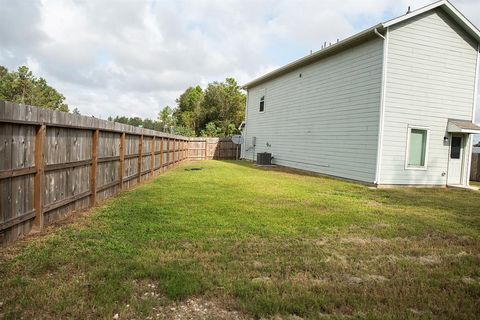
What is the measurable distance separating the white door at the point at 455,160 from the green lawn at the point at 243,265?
646 cm

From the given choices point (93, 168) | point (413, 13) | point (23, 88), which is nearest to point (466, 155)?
point (413, 13)

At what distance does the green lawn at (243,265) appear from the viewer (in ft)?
8.61

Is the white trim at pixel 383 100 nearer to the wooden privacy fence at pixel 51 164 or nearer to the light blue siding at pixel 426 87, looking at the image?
the light blue siding at pixel 426 87

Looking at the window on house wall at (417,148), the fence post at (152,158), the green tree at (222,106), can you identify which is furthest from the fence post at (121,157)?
the green tree at (222,106)

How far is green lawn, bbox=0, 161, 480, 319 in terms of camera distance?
2.62 meters

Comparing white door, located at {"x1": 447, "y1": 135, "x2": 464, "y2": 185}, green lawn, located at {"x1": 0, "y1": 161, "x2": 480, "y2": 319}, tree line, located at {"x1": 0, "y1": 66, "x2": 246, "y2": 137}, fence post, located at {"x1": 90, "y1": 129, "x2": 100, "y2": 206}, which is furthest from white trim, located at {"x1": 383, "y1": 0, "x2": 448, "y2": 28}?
tree line, located at {"x1": 0, "y1": 66, "x2": 246, "y2": 137}

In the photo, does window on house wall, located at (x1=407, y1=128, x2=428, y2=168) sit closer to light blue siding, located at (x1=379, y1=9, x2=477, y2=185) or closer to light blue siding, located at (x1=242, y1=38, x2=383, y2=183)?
light blue siding, located at (x1=379, y1=9, x2=477, y2=185)

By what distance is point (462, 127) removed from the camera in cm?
1135

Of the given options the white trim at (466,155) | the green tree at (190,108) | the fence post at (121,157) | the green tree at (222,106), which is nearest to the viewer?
the fence post at (121,157)

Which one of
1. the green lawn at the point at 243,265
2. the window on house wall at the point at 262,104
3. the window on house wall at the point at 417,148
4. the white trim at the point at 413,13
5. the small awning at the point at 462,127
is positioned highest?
the white trim at the point at 413,13

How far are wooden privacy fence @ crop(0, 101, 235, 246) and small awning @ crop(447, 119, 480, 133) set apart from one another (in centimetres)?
1045

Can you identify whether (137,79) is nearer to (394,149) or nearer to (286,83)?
(286,83)

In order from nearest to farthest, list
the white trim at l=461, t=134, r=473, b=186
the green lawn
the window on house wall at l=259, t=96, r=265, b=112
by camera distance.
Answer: the green lawn
the white trim at l=461, t=134, r=473, b=186
the window on house wall at l=259, t=96, r=265, b=112

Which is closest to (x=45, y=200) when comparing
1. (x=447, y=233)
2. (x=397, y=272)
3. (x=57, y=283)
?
(x=57, y=283)
